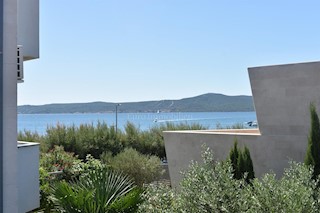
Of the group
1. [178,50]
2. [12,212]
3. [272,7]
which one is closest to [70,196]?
[12,212]

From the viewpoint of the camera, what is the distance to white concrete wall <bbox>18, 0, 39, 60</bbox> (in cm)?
672

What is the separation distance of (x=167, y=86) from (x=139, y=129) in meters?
19.7

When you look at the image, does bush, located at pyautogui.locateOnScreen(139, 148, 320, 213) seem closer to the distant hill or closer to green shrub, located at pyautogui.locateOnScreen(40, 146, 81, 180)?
green shrub, located at pyautogui.locateOnScreen(40, 146, 81, 180)

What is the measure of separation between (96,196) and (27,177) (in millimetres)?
2529

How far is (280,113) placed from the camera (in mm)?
8406

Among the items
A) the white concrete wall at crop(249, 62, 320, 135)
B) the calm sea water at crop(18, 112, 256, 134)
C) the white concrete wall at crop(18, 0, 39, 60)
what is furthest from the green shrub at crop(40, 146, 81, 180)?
the white concrete wall at crop(249, 62, 320, 135)

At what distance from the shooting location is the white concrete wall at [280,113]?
8.00m

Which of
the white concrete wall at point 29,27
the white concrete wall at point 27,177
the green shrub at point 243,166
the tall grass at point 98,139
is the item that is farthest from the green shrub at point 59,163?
the green shrub at point 243,166

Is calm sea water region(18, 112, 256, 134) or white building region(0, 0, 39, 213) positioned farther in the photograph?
calm sea water region(18, 112, 256, 134)

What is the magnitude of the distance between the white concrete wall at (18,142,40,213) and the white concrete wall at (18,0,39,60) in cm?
196

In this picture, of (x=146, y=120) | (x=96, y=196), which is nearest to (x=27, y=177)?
(x=96, y=196)

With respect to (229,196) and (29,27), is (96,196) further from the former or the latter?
(29,27)

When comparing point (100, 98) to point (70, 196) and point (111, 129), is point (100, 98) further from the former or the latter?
point (70, 196)

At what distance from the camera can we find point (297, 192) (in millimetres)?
4141
